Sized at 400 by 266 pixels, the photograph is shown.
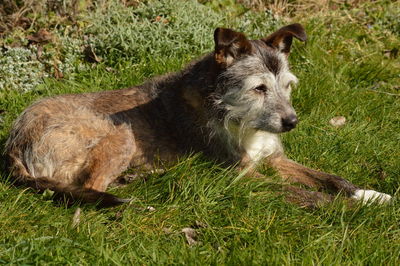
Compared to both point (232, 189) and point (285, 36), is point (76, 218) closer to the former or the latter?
point (232, 189)

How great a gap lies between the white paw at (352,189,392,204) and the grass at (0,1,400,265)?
0.14 meters

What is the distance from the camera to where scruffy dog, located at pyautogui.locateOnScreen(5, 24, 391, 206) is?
5301mm

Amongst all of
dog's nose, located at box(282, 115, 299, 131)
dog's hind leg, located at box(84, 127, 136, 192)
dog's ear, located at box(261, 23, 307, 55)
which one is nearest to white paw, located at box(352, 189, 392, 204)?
dog's nose, located at box(282, 115, 299, 131)

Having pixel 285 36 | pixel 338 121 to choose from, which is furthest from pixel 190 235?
pixel 338 121

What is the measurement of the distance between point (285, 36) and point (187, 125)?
4.42 ft

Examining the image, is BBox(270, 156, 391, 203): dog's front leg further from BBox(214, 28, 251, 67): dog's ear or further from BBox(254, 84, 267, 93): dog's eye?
BBox(214, 28, 251, 67): dog's ear

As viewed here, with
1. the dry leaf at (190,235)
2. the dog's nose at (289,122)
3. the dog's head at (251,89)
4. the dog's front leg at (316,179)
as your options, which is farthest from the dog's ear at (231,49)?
the dry leaf at (190,235)

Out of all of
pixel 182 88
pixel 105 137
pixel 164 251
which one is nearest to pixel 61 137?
pixel 105 137

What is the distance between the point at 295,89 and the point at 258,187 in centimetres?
241

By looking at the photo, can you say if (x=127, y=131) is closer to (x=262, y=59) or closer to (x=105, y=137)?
(x=105, y=137)

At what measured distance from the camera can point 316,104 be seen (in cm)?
695

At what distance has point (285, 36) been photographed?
5.64 meters

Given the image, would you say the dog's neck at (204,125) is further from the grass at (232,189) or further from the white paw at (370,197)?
the white paw at (370,197)

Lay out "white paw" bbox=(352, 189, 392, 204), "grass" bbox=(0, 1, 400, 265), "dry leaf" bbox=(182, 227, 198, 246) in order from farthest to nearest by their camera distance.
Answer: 1. "white paw" bbox=(352, 189, 392, 204)
2. "dry leaf" bbox=(182, 227, 198, 246)
3. "grass" bbox=(0, 1, 400, 265)
